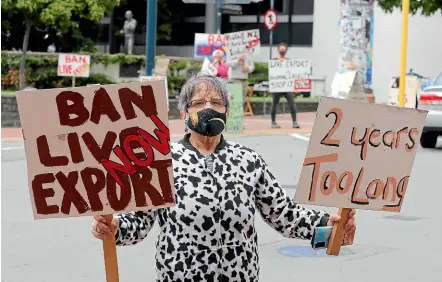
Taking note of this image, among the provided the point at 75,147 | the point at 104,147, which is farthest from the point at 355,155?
the point at 75,147

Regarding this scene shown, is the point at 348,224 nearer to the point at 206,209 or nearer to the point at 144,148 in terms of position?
the point at 206,209

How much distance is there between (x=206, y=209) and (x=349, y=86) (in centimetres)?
1985

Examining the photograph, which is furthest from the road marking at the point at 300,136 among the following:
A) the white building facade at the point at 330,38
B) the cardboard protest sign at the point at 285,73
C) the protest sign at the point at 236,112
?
the white building facade at the point at 330,38

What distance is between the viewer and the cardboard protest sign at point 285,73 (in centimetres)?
2230

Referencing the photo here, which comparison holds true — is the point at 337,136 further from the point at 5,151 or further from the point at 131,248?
the point at 5,151

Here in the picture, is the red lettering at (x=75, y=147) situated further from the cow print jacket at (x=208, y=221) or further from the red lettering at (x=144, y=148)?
the cow print jacket at (x=208, y=221)

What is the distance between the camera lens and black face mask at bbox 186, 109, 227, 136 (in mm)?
3951

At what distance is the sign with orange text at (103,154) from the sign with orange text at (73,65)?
2052 cm

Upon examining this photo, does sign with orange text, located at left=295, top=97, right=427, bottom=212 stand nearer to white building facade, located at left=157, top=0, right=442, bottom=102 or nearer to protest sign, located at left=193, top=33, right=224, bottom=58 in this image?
protest sign, located at left=193, top=33, right=224, bottom=58

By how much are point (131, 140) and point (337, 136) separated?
2.87 feet

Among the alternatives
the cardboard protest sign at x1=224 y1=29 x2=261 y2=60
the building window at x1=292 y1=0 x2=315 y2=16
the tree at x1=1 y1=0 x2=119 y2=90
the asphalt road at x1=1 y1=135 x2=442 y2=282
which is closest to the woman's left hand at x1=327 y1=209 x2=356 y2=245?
the asphalt road at x1=1 y1=135 x2=442 y2=282

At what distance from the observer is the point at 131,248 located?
28.8 ft

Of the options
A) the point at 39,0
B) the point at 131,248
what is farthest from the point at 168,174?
the point at 39,0

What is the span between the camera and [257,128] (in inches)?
874
